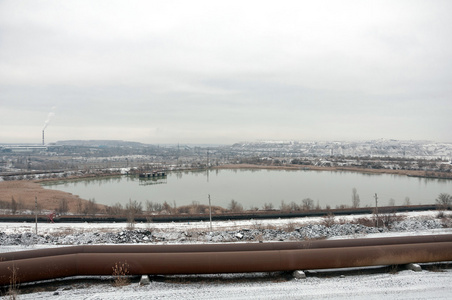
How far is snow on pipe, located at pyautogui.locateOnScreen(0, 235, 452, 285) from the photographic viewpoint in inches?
193

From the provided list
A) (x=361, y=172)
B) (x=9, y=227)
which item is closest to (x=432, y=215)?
(x=9, y=227)

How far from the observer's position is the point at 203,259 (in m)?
5.05

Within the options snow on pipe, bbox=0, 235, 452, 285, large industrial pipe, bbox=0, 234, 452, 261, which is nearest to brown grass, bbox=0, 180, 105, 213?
large industrial pipe, bbox=0, 234, 452, 261

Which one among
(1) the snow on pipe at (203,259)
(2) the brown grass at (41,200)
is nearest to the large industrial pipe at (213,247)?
(1) the snow on pipe at (203,259)

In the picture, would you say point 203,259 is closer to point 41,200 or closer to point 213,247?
point 213,247

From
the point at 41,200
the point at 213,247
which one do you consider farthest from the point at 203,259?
the point at 41,200

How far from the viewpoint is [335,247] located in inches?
225

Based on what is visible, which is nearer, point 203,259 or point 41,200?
point 203,259

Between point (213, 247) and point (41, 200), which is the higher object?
point (213, 247)

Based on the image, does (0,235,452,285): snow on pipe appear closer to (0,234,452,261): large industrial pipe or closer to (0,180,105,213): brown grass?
(0,234,452,261): large industrial pipe

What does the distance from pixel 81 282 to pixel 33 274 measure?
27.5 inches

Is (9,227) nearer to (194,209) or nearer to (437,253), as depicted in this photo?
(194,209)

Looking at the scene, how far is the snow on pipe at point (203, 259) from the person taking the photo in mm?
4895

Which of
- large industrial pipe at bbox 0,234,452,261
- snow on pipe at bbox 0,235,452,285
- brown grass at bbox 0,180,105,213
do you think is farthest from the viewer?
brown grass at bbox 0,180,105,213
